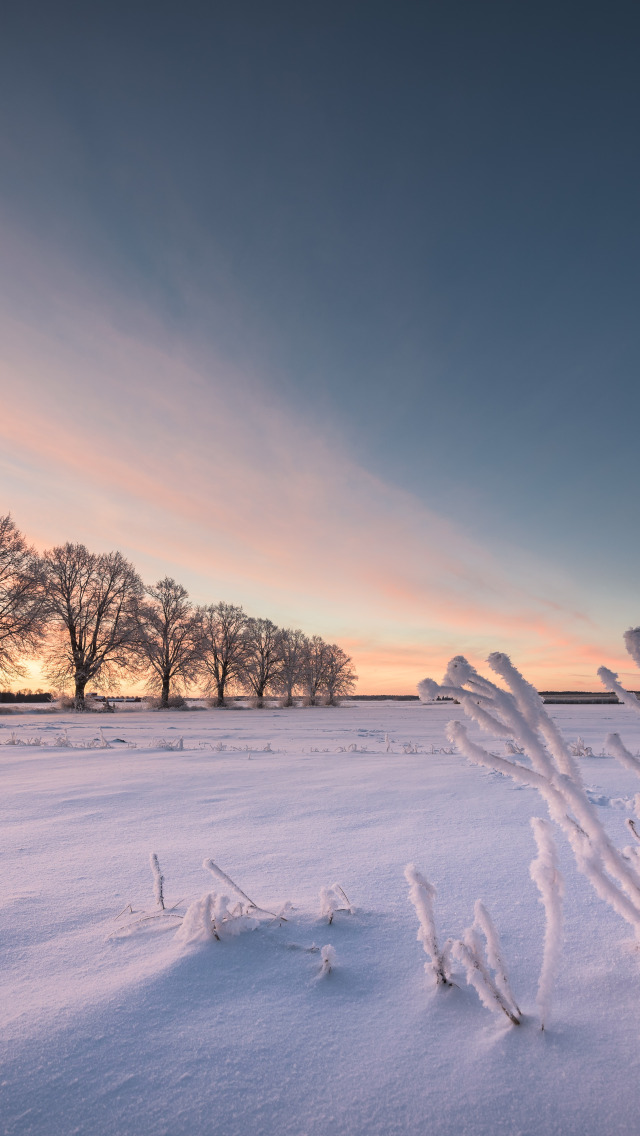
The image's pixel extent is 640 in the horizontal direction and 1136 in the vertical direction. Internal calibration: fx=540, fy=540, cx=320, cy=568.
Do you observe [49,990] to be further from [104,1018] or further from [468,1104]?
[468,1104]

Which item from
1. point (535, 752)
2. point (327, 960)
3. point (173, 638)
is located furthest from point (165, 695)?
point (535, 752)

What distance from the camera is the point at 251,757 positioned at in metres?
5.73

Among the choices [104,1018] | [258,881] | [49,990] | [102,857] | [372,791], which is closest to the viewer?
[104,1018]

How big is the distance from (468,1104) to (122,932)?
0.97m

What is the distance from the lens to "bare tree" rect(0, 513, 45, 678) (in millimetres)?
24781

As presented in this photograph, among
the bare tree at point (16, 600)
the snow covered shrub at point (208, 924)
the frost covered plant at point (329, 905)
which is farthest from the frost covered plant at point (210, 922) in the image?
the bare tree at point (16, 600)

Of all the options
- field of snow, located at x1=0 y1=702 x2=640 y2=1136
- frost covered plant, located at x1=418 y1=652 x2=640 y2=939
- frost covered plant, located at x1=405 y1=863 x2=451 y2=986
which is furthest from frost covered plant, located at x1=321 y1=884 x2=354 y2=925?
frost covered plant, located at x1=418 y1=652 x2=640 y2=939

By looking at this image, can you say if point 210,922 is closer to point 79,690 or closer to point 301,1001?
point 301,1001

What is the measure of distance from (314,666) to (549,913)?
169 feet

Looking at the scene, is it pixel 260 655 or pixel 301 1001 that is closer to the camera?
pixel 301 1001

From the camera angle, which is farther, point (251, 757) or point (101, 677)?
point (101, 677)

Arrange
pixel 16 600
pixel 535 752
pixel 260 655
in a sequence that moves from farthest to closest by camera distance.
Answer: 1. pixel 260 655
2. pixel 16 600
3. pixel 535 752

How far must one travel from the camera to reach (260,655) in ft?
148

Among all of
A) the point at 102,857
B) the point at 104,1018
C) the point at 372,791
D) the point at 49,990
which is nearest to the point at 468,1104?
the point at 104,1018
